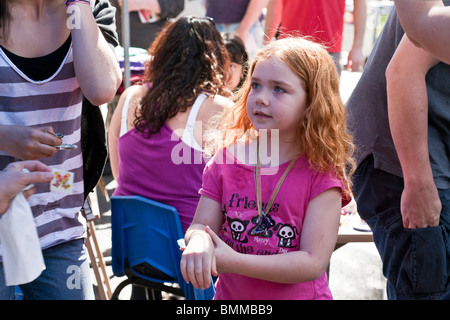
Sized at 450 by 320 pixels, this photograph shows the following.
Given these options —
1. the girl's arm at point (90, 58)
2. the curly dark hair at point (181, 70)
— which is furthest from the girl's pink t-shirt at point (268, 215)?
the curly dark hair at point (181, 70)

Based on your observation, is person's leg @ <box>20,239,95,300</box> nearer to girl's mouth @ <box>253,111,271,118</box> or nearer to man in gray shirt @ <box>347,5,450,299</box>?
girl's mouth @ <box>253,111,271,118</box>

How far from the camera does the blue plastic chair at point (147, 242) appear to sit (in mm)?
1970

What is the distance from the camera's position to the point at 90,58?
1413 millimetres

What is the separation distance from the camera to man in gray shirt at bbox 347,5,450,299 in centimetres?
150

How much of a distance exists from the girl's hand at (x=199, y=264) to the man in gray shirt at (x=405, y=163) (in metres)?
0.68

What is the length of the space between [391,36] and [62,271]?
117cm

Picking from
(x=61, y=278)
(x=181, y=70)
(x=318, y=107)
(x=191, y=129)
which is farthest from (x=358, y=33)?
(x=61, y=278)

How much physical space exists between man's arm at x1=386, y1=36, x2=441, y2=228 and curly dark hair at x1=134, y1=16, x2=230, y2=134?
3.11 ft

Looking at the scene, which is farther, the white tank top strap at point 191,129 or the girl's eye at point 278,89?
the white tank top strap at point 191,129

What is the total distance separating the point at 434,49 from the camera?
46.4 inches

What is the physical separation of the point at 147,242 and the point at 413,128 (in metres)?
1.07

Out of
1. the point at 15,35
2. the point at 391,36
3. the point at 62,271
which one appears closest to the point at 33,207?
the point at 62,271

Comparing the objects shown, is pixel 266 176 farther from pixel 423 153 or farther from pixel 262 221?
pixel 423 153

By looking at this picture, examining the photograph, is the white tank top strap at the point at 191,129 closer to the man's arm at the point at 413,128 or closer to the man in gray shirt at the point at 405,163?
the man in gray shirt at the point at 405,163
